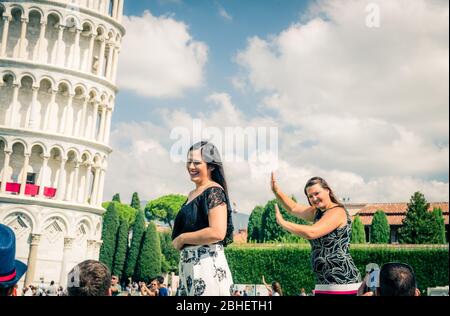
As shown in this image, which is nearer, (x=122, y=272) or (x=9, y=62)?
(x=9, y=62)

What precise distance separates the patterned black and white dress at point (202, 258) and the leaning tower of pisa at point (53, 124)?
2835 centimetres

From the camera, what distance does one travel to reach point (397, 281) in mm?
3061

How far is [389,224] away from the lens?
4934 cm

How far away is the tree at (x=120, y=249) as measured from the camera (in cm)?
4097

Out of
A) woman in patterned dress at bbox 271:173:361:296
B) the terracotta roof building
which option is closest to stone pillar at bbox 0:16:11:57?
woman in patterned dress at bbox 271:173:361:296

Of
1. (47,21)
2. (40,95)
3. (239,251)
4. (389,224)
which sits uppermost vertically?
(47,21)

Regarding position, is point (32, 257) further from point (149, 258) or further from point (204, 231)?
point (204, 231)

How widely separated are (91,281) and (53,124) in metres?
32.3

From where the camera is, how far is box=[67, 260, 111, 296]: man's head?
2.76m

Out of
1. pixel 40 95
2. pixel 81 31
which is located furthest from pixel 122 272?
pixel 81 31

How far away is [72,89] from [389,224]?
31367 millimetres

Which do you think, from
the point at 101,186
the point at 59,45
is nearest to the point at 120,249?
the point at 101,186

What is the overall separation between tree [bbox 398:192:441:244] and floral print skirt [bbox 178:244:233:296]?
3765 centimetres
